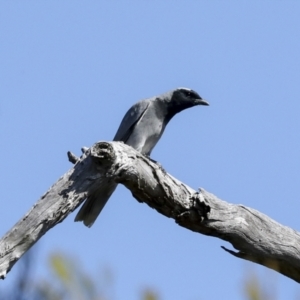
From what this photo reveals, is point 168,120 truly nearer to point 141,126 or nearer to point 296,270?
point 141,126

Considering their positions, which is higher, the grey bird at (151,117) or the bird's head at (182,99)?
the bird's head at (182,99)

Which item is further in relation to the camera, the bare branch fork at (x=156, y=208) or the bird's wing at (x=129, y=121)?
the bird's wing at (x=129, y=121)

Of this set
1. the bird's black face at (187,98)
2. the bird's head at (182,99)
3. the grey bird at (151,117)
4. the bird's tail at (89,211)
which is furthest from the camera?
the bird's black face at (187,98)

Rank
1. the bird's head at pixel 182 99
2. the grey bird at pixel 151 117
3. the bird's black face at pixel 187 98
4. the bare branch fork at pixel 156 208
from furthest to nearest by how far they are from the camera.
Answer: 1. the bird's black face at pixel 187 98
2. the bird's head at pixel 182 99
3. the grey bird at pixel 151 117
4. the bare branch fork at pixel 156 208

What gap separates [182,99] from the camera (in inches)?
378

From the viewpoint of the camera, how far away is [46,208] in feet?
14.8

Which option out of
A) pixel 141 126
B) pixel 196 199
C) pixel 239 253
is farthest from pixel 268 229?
pixel 141 126

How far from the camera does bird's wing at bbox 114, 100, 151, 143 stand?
29.0 feet

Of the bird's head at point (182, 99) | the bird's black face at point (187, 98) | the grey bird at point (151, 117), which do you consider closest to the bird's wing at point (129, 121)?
the grey bird at point (151, 117)

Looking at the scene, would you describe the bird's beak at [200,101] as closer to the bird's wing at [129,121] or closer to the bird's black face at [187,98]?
the bird's black face at [187,98]

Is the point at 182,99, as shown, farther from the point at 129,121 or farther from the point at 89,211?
the point at 89,211

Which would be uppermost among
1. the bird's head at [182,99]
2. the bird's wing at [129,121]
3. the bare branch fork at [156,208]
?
the bird's head at [182,99]

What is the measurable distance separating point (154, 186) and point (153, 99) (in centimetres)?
432

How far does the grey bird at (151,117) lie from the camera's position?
877 centimetres
